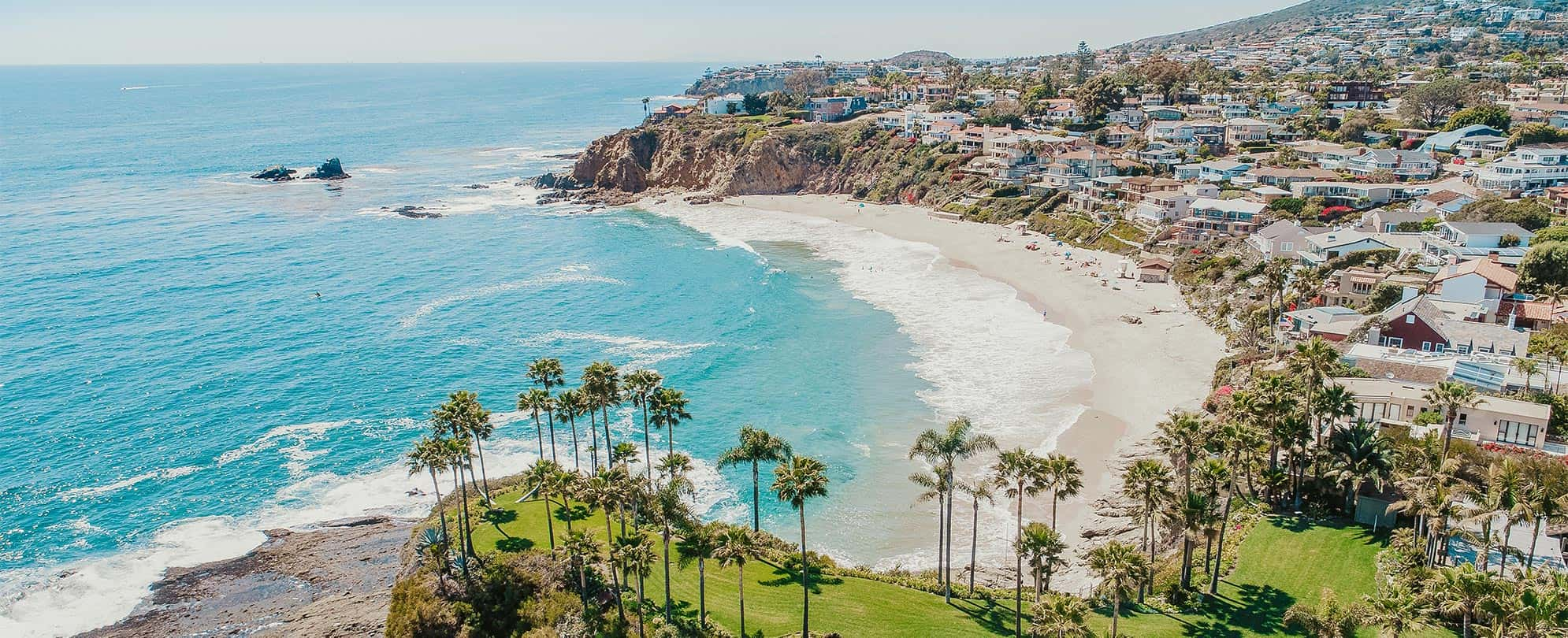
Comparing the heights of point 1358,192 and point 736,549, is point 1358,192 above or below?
above

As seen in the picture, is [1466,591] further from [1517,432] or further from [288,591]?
[288,591]

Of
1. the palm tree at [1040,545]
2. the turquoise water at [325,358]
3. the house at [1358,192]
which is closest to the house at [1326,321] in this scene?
the turquoise water at [325,358]

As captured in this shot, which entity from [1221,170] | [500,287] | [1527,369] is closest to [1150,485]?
[1527,369]

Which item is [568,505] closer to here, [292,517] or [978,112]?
[292,517]

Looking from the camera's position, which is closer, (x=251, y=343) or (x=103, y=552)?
(x=103, y=552)

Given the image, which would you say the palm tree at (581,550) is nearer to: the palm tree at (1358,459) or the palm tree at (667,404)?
the palm tree at (667,404)

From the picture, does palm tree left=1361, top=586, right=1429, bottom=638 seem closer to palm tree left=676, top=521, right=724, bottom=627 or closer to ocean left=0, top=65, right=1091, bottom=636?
palm tree left=676, top=521, right=724, bottom=627

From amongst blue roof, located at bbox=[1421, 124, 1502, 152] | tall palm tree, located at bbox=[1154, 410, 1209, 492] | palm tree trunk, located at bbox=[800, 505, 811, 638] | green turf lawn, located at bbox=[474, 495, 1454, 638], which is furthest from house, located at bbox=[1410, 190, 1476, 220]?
palm tree trunk, located at bbox=[800, 505, 811, 638]

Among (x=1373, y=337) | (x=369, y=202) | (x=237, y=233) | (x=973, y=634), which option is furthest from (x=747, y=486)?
(x=369, y=202)
